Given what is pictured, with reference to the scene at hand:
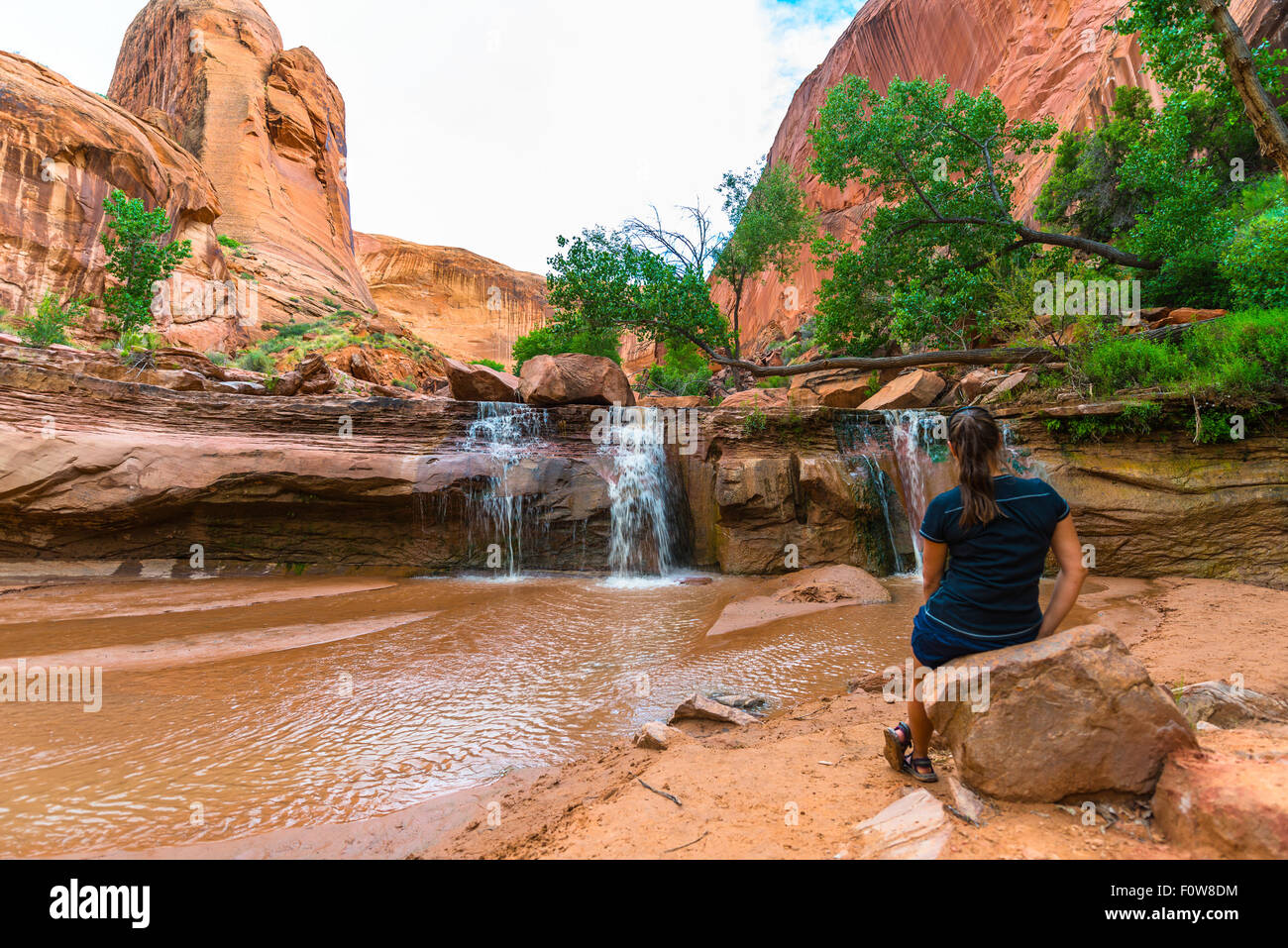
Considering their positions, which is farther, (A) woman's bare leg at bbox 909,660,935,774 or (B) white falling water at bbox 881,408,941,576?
(B) white falling water at bbox 881,408,941,576

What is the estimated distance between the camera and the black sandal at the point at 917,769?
7.84 feet

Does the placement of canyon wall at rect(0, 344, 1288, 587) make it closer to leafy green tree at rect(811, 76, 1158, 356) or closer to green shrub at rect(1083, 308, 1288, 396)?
green shrub at rect(1083, 308, 1288, 396)

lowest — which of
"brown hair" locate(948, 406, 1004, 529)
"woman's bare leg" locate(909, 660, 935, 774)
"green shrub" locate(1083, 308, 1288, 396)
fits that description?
"woman's bare leg" locate(909, 660, 935, 774)

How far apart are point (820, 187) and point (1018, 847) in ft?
129

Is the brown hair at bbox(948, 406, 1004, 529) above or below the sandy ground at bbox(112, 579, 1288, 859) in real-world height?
above

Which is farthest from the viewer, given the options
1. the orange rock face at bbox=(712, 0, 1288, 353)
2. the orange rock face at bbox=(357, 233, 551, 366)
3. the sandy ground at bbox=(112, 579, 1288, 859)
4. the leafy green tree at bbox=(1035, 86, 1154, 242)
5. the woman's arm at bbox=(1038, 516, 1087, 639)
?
the orange rock face at bbox=(357, 233, 551, 366)

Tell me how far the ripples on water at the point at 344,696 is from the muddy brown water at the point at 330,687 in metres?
0.02

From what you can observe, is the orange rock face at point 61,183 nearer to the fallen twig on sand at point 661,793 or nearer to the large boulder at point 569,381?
the large boulder at point 569,381

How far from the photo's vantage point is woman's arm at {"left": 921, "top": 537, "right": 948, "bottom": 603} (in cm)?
248

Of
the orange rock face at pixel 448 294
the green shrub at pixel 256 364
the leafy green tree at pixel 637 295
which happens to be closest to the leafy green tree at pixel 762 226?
the leafy green tree at pixel 637 295

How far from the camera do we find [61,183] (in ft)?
51.9

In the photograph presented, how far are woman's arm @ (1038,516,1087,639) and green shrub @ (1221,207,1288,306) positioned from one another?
9.91 meters

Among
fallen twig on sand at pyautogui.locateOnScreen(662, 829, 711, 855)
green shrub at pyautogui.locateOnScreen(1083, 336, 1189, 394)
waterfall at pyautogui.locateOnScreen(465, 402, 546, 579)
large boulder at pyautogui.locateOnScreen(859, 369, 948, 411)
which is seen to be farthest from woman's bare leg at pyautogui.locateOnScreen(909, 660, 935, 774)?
large boulder at pyautogui.locateOnScreen(859, 369, 948, 411)

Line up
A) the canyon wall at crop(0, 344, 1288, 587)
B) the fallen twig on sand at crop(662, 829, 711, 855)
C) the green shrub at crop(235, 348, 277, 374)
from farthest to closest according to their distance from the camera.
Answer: the green shrub at crop(235, 348, 277, 374), the canyon wall at crop(0, 344, 1288, 587), the fallen twig on sand at crop(662, 829, 711, 855)
